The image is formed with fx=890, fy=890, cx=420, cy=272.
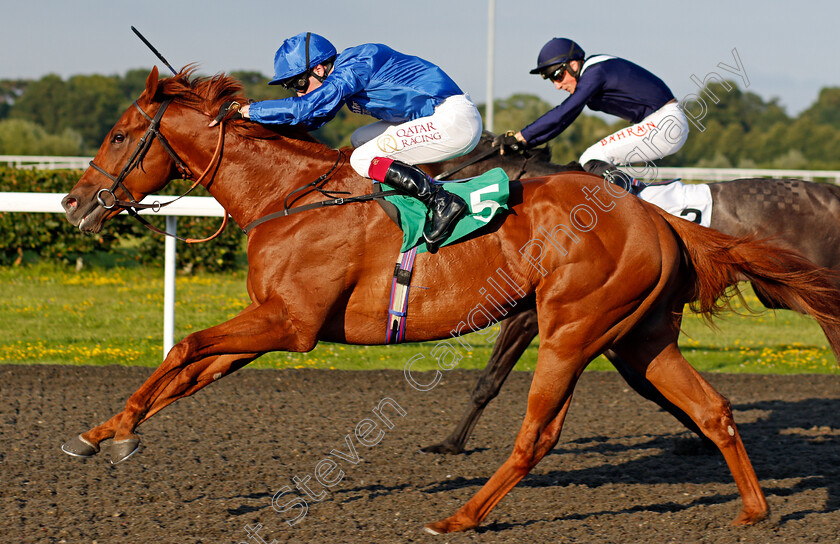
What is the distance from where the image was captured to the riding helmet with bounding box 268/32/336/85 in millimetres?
3754

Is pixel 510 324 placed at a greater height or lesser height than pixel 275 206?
lesser

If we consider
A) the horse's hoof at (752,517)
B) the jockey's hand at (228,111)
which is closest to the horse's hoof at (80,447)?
the jockey's hand at (228,111)

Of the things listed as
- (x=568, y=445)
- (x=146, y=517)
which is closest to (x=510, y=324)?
(x=568, y=445)

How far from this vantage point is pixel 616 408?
19.0 feet

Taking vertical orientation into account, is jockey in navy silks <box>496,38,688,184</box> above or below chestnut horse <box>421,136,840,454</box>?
above

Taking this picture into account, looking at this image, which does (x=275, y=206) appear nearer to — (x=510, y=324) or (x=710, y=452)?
(x=510, y=324)

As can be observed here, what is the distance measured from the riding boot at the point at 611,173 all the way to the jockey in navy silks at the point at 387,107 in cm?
86

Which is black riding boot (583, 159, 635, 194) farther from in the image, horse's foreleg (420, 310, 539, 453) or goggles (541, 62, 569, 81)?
horse's foreleg (420, 310, 539, 453)

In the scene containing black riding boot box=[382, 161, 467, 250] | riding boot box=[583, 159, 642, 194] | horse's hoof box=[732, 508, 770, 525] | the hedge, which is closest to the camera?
black riding boot box=[382, 161, 467, 250]

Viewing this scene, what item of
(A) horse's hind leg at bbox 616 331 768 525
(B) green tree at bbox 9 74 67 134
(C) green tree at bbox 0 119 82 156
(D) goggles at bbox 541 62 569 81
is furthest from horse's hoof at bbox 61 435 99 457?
(B) green tree at bbox 9 74 67 134

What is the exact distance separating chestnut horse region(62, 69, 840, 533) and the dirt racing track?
0.30m

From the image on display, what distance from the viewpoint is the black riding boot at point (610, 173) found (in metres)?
4.47

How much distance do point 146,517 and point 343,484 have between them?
0.93 metres

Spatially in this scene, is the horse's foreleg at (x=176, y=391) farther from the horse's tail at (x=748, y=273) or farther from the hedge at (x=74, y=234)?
the hedge at (x=74, y=234)
